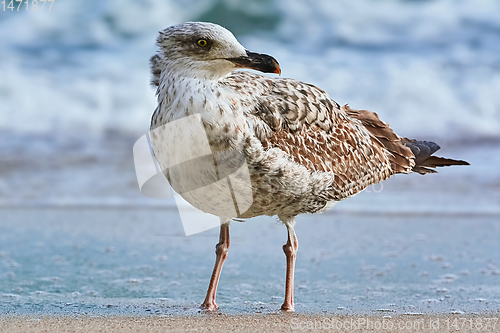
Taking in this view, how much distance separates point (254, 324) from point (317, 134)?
142cm

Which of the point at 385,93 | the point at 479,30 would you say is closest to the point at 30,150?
the point at 385,93

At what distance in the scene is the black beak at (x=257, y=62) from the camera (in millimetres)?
3832

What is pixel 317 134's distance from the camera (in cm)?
447

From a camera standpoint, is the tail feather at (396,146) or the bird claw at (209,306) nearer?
the bird claw at (209,306)

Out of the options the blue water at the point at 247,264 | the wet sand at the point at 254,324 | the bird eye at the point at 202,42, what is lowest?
the wet sand at the point at 254,324

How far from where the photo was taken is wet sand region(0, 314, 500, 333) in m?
3.62

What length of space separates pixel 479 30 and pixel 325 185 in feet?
35.5

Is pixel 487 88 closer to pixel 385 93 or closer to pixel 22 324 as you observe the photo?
pixel 385 93

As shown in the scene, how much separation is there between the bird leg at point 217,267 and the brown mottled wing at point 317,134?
33.2 inches

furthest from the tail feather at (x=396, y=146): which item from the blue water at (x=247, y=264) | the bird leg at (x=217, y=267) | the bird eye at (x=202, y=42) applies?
the bird eye at (x=202, y=42)

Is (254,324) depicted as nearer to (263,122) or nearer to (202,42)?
(263,122)

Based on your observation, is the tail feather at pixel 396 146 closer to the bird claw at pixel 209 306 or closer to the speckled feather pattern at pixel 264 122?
the speckled feather pattern at pixel 264 122

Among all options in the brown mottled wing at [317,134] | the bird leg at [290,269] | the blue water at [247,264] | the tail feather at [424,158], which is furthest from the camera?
the tail feather at [424,158]

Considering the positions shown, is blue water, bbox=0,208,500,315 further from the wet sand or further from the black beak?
the black beak
